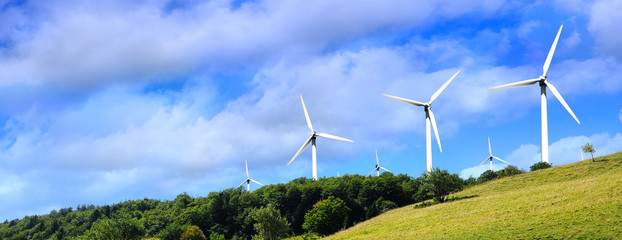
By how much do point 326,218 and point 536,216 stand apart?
58.1 metres

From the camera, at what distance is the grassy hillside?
50438mm

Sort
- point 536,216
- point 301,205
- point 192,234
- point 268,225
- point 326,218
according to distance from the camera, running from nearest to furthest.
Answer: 1. point 536,216
2. point 268,225
3. point 326,218
4. point 192,234
5. point 301,205

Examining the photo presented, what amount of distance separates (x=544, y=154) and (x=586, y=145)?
10.4m

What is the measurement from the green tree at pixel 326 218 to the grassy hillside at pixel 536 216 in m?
27.7

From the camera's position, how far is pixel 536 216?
60.2 metres

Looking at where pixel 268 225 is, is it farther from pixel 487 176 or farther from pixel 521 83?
pixel 487 176

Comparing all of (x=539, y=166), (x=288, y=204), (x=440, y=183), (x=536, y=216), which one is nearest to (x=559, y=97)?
(x=539, y=166)

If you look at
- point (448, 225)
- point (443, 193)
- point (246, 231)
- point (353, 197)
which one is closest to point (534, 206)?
point (448, 225)

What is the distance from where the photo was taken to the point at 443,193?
106 m

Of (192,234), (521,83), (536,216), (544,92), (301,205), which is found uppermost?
(521,83)

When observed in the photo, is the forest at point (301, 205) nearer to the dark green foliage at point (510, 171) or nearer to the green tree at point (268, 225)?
the dark green foliage at point (510, 171)

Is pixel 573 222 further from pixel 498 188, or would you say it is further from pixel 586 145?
pixel 586 145

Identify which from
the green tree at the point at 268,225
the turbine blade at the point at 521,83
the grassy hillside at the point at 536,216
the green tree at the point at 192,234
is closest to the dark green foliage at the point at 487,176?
the turbine blade at the point at 521,83

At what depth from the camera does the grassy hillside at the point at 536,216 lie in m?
50.4
